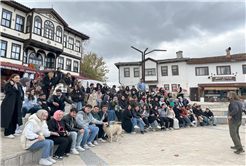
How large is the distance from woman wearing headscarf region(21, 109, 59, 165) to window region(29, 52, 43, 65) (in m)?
18.2

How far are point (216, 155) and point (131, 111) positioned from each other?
14.4 ft

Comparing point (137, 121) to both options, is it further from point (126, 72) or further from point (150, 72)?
point (126, 72)

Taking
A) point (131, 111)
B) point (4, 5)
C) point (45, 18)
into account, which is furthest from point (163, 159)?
point (45, 18)

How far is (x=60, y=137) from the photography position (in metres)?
4.24

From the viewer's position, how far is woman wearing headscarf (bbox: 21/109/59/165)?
143 inches

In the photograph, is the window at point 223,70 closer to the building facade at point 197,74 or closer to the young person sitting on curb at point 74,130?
the building facade at point 197,74

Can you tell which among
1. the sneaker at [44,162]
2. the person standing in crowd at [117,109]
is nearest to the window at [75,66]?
the person standing in crowd at [117,109]

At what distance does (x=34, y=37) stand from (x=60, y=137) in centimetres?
1807

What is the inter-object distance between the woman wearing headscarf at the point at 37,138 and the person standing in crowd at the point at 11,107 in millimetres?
1618

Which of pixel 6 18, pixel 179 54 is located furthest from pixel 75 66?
pixel 179 54

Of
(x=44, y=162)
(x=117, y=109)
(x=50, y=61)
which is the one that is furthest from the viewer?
(x=50, y=61)

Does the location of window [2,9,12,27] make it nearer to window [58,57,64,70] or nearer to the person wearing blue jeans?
window [58,57,64,70]

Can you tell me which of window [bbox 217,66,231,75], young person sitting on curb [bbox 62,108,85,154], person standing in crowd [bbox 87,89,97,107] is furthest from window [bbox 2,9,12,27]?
window [bbox 217,66,231,75]

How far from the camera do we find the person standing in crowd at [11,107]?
189 inches
